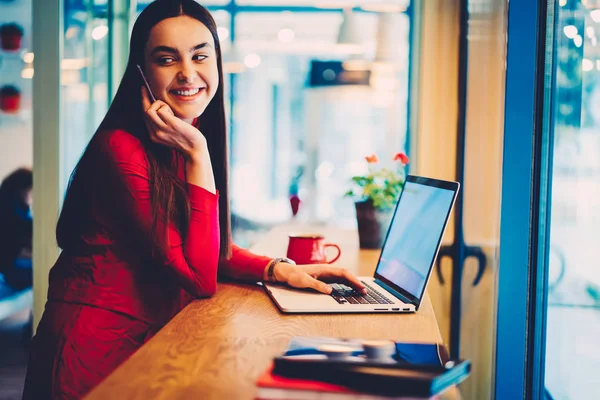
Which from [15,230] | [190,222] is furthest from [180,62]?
[15,230]

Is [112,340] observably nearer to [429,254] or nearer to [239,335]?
[239,335]

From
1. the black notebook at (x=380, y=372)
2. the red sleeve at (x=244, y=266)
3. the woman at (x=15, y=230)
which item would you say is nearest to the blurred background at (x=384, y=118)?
the woman at (x=15, y=230)

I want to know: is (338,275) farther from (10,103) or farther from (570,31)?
(10,103)

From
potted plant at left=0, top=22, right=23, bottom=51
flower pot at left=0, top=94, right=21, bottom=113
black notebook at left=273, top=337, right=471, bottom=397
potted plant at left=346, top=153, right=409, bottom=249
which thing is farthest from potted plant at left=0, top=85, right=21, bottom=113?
black notebook at left=273, top=337, right=471, bottom=397

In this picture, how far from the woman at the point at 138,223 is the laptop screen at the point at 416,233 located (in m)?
0.15

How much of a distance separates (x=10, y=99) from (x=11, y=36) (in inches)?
14.4

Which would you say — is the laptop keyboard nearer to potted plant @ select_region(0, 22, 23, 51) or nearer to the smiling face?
the smiling face

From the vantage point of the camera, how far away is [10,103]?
153 inches

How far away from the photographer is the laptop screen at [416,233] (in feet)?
4.75

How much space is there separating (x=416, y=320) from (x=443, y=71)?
235 cm

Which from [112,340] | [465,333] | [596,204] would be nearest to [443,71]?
[465,333]

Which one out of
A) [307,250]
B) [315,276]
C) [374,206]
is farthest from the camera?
[374,206]

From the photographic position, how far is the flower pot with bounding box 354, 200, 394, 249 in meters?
2.69

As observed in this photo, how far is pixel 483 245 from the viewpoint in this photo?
8.89 feet
